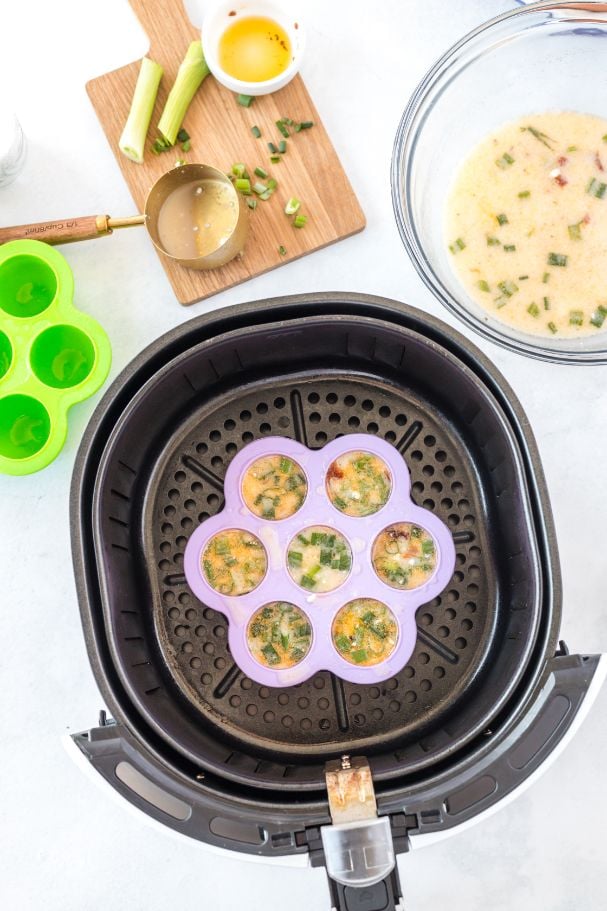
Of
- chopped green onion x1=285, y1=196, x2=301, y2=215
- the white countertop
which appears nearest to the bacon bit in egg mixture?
the white countertop

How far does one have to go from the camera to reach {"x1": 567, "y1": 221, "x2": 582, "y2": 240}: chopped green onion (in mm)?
986

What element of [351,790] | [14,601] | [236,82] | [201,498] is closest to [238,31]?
[236,82]

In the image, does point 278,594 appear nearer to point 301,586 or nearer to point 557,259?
point 301,586

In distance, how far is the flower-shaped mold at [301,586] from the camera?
0.96m

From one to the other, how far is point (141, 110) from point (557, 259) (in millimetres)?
559

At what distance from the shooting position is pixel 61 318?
98cm

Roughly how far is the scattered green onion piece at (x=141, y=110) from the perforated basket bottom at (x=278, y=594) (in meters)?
0.35

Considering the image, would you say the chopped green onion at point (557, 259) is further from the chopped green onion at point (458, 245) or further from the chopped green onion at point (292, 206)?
the chopped green onion at point (292, 206)

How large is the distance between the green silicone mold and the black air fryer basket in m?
0.11

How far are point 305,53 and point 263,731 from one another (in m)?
0.88

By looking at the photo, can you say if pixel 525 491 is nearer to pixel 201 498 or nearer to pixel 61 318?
pixel 201 498

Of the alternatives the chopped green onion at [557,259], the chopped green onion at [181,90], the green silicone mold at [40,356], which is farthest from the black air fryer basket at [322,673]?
the chopped green onion at [181,90]

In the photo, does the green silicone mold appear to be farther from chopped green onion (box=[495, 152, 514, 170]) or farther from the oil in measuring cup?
chopped green onion (box=[495, 152, 514, 170])

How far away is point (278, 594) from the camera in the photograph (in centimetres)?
97
